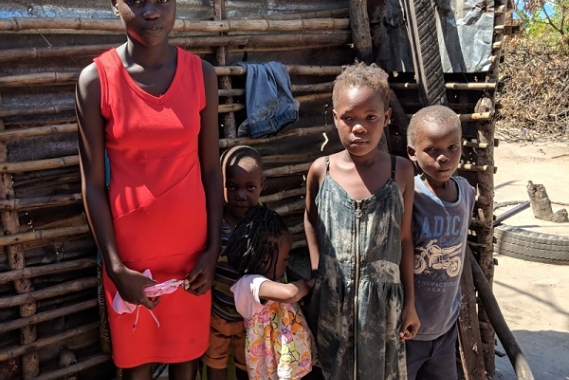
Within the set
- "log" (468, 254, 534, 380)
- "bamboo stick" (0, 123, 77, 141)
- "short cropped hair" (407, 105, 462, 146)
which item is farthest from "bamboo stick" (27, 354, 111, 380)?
"log" (468, 254, 534, 380)

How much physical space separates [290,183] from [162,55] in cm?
158

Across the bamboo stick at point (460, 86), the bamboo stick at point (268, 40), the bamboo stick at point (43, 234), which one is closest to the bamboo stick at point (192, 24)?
the bamboo stick at point (268, 40)

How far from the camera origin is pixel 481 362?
3287 mm

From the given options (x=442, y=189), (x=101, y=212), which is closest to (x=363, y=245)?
(x=442, y=189)

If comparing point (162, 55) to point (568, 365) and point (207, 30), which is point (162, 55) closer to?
point (207, 30)

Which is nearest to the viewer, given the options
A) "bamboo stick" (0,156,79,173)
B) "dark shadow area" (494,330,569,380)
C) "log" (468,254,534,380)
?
"bamboo stick" (0,156,79,173)

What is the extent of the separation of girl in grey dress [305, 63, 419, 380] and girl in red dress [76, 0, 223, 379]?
46cm

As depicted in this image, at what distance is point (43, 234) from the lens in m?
2.61

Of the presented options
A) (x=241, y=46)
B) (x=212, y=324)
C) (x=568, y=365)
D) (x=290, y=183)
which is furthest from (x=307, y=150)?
(x=568, y=365)

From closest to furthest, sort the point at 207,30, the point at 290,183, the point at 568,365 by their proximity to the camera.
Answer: the point at 207,30, the point at 290,183, the point at 568,365

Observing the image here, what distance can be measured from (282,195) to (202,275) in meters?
1.24

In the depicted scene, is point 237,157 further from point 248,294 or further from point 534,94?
point 534,94

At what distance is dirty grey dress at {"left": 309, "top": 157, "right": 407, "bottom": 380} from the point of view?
2305 millimetres

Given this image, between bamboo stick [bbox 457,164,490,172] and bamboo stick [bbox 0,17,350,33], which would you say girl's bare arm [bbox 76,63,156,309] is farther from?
bamboo stick [bbox 457,164,490,172]
